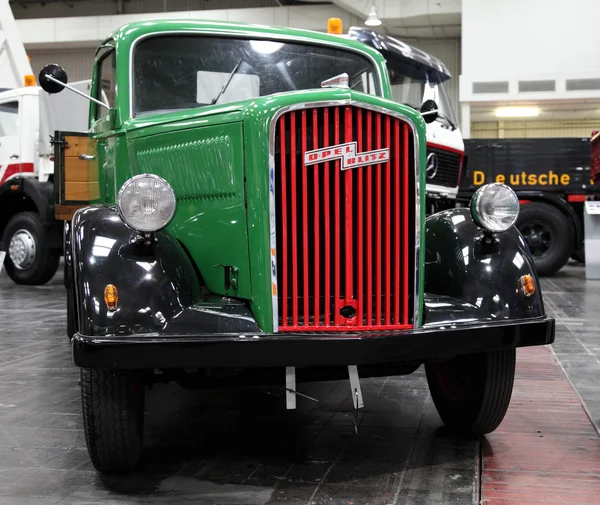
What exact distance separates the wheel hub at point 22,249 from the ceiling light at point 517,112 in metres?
11.4

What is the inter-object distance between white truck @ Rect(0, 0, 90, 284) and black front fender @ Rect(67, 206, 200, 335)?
8015mm

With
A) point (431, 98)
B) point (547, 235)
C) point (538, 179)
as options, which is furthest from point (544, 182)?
point (431, 98)

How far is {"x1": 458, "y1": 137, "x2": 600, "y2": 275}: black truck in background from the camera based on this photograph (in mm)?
12484

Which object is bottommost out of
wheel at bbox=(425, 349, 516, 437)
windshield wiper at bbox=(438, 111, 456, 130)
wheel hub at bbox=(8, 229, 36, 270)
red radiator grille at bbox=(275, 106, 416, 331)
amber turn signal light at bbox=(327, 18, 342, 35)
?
wheel at bbox=(425, 349, 516, 437)

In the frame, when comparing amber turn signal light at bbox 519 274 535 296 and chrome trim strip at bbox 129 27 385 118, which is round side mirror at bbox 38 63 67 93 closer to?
chrome trim strip at bbox 129 27 385 118

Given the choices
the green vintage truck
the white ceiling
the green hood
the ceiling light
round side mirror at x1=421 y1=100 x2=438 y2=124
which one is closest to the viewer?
the green vintage truck

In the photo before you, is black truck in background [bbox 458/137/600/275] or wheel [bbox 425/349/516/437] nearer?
wheel [bbox 425/349/516/437]

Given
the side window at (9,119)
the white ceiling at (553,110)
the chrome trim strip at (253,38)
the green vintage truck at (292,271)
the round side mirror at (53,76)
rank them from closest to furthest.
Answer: the green vintage truck at (292,271) → the chrome trim strip at (253,38) → the round side mirror at (53,76) → the side window at (9,119) → the white ceiling at (553,110)

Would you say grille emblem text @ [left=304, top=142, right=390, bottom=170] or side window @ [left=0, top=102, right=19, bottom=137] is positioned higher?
side window @ [left=0, top=102, right=19, bottom=137]

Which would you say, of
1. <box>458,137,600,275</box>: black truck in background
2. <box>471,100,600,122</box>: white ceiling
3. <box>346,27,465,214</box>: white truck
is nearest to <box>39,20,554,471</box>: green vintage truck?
<box>346,27,465,214</box>: white truck

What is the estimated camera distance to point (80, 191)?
5.91 m

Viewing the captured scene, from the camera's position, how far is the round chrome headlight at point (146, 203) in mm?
3182

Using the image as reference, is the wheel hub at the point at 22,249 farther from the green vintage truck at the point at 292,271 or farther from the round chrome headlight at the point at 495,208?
the round chrome headlight at the point at 495,208

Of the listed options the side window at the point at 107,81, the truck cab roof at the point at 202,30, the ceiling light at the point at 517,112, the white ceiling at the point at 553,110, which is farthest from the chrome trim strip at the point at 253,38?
the ceiling light at the point at 517,112
